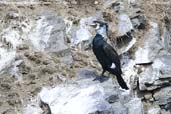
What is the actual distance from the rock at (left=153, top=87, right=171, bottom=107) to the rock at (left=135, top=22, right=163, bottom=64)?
0.74 m

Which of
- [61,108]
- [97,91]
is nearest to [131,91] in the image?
[97,91]

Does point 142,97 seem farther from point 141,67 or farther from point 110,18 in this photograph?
point 110,18

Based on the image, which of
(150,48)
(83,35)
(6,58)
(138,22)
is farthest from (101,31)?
(138,22)

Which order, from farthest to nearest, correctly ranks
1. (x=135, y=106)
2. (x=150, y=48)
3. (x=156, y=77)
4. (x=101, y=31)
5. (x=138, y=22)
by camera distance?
(x=138, y=22), (x=150, y=48), (x=156, y=77), (x=101, y=31), (x=135, y=106)

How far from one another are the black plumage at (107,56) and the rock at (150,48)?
3.84ft

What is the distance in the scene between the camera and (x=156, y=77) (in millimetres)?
10273

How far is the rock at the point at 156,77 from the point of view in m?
10.2

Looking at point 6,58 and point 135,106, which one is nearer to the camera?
point 135,106

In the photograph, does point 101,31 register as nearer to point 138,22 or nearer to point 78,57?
point 78,57

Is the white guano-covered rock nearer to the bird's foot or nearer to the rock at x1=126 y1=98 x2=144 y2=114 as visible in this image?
the bird's foot

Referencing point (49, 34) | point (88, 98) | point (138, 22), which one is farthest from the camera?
point (138, 22)

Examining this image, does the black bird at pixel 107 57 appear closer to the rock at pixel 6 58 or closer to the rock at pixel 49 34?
the rock at pixel 49 34

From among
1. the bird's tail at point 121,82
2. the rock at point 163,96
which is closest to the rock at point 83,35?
the bird's tail at point 121,82

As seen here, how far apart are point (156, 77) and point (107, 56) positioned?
3.66ft
